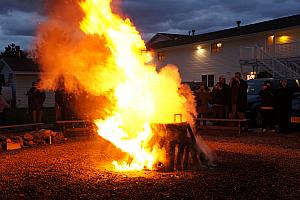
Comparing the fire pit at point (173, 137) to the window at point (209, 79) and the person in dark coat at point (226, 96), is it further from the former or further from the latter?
the window at point (209, 79)

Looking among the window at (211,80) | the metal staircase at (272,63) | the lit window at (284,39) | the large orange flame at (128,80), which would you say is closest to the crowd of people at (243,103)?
the large orange flame at (128,80)

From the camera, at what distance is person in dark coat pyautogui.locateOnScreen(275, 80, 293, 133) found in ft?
46.9

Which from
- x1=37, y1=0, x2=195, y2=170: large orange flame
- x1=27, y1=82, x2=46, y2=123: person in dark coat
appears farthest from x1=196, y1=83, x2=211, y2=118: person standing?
x1=27, y1=82, x2=46, y2=123: person in dark coat

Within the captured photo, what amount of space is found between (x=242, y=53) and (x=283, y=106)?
16.9 metres

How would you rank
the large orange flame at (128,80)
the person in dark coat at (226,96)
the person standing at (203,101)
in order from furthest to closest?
1. the person standing at (203,101)
2. the person in dark coat at (226,96)
3. the large orange flame at (128,80)

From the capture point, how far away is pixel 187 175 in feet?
25.1

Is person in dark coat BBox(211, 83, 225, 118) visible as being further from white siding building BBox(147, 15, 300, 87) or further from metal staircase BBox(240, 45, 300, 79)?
metal staircase BBox(240, 45, 300, 79)

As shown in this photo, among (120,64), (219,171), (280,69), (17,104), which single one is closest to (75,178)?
(219,171)

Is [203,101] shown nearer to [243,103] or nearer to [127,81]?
[243,103]

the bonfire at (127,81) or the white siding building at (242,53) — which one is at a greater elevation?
the white siding building at (242,53)

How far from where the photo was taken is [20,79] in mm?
33875

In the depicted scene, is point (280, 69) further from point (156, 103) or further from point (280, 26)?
point (156, 103)

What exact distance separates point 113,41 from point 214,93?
650cm

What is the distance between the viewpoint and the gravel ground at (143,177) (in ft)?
20.9
